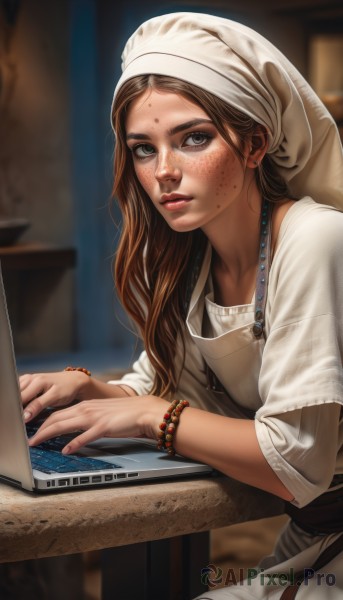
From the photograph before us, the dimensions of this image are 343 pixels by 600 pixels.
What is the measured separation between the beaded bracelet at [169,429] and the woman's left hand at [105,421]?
0.04 feet

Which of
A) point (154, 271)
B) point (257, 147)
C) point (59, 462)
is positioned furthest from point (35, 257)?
point (59, 462)

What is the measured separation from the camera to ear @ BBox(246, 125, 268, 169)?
1509mm

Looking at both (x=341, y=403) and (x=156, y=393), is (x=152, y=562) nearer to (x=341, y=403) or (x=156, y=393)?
(x=156, y=393)

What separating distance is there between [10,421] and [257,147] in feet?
1.86

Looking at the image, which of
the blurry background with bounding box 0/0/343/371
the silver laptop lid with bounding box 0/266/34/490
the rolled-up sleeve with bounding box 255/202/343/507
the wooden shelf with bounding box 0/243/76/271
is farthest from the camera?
the blurry background with bounding box 0/0/343/371

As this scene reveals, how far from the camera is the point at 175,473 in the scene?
4.63ft

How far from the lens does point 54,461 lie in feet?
4.57

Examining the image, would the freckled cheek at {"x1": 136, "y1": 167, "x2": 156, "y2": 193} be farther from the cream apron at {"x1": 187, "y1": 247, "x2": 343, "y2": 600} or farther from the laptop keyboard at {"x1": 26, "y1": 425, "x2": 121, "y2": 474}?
the laptop keyboard at {"x1": 26, "y1": 425, "x2": 121, "y2": 474}

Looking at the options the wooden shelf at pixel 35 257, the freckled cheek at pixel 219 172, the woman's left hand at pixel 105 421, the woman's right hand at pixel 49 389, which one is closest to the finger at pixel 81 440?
the woman's left hand at pixel 105 421

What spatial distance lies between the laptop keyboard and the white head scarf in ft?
1.81

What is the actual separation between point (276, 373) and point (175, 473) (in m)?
0.20

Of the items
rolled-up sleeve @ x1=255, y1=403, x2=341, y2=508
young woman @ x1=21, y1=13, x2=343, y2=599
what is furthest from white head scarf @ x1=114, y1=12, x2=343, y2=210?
rolled-up sleeve @ x1=255, y1=403, x2=341, y2=508

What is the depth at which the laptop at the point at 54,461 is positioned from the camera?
1.28m

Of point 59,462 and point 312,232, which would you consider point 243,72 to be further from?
point 59,462
